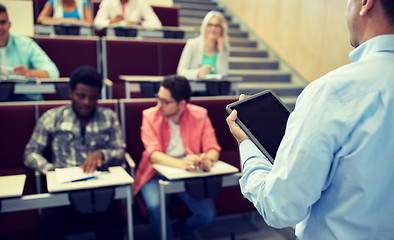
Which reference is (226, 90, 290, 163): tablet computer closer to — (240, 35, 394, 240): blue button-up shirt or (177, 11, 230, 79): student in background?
(240, 35, 394, 240): blue button-up shirt

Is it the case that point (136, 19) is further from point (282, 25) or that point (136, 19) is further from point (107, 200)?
point (107, 200)

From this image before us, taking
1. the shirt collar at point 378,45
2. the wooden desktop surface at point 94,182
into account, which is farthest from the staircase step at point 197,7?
the shirt collar at point 378,45

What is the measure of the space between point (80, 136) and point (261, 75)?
2.69 meters

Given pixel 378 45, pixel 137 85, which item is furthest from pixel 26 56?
pixel 378 45

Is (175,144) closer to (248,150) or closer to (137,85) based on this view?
(137,85)

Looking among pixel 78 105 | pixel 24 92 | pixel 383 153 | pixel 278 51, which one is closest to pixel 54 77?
pixel 24 92

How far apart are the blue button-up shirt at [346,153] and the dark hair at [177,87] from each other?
1191mm

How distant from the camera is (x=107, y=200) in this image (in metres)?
1.30

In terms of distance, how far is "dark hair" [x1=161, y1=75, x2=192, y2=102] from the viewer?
5.64 feet

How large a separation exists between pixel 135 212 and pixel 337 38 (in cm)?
250

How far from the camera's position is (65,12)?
10.8 ft

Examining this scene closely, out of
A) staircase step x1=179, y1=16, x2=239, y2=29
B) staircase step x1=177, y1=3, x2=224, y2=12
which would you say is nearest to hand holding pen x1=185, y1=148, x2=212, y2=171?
staircase step x1=179, y1=16, x2=239, y2=29

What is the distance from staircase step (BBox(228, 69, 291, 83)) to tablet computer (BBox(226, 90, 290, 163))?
318cm

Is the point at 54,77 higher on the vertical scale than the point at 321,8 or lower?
lower
